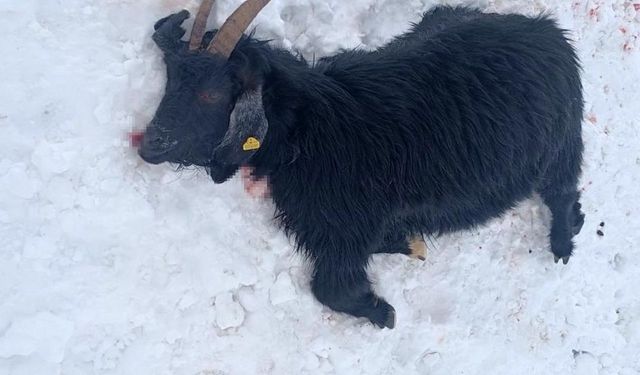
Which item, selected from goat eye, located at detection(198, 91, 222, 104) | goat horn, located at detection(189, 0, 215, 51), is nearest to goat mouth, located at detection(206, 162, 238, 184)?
goat eye, located at detection(198, 91, 222, 104)

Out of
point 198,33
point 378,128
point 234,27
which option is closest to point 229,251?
point 378,128

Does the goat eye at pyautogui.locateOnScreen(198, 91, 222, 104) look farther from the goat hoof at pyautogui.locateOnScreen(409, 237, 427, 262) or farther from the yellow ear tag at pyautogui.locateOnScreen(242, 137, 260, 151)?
the goat hoof at pyautogui.locateOnScreen(409, 237, 427, 262)

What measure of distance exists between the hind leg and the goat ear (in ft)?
8.98

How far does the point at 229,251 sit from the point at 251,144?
3.96ft

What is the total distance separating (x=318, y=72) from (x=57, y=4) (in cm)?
189

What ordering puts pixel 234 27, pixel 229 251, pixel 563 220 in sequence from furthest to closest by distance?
pixel 563 220, pixel 229 251, pixel 234 27

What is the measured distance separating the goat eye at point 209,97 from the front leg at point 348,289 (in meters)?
1.55

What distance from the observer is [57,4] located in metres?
4.60

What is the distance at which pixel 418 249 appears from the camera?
17.9 feet

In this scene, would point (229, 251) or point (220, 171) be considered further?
point (229, 251)

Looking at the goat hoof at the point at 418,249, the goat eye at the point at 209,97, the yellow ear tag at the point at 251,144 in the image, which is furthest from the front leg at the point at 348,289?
the goat eye at the point at 209,97

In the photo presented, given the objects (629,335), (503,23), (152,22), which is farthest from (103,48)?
(629,335)

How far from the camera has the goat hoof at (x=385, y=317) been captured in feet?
17.5

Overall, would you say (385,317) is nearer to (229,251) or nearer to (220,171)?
(229,251)
